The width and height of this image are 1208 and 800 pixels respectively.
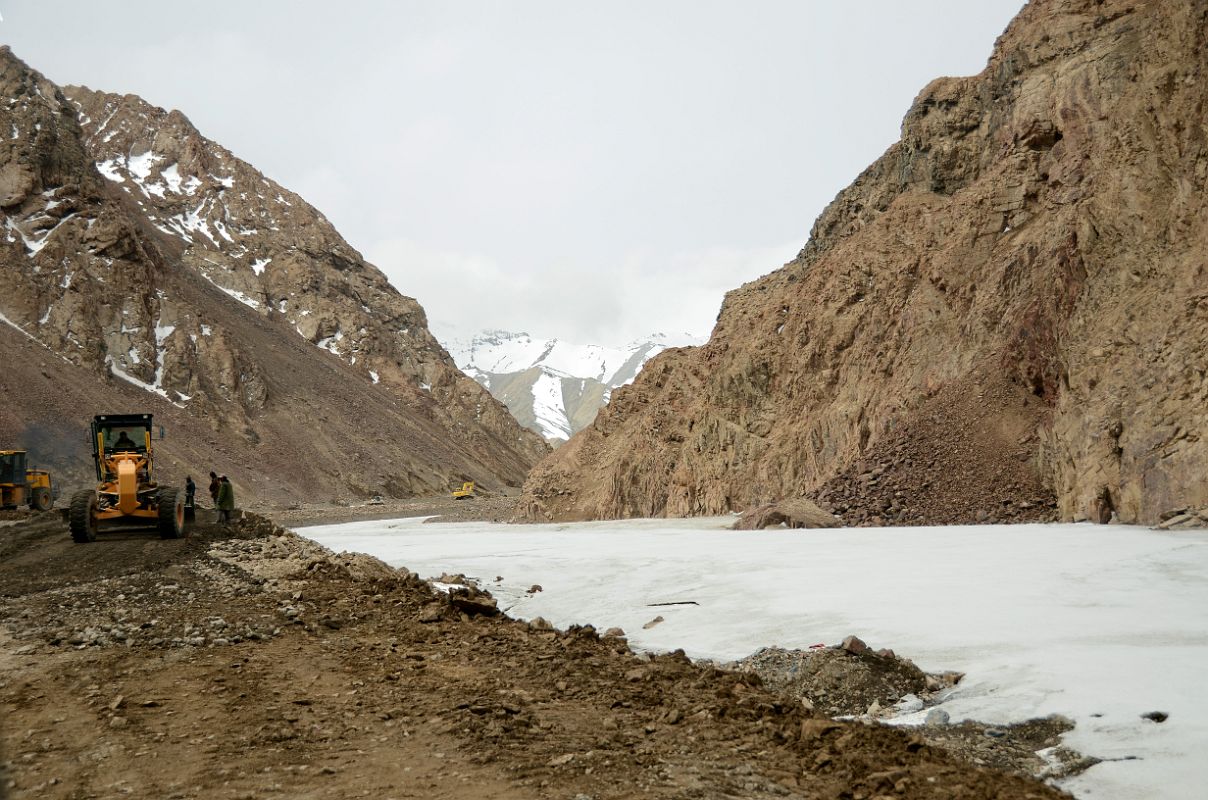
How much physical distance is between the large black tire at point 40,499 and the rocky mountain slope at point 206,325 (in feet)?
57.0

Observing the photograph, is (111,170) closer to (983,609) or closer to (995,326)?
(995,326)

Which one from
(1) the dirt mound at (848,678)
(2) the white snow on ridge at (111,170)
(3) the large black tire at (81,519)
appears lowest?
(1) the dirt mound at (848,678)

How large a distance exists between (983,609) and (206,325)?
7336 cm

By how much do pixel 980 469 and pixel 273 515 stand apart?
41447mm

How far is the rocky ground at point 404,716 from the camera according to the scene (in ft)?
16.0

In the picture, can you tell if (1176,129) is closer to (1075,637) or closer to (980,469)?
(980,469)

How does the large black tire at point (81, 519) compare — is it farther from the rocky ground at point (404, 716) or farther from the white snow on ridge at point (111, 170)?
the white snow on ridge at point (111, 170)

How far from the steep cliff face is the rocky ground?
1297 centimetres

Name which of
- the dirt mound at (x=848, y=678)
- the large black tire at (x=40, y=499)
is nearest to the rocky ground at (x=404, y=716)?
the dirt mound at (x=848, y=678)

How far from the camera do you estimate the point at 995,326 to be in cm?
2480

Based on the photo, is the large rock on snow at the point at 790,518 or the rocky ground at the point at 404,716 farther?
the large rock on snow at the point at 790,518

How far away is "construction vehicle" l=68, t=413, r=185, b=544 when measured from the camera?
18031 millimetres

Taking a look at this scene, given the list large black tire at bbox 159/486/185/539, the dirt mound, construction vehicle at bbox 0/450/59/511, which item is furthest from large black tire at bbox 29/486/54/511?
the dirt mound

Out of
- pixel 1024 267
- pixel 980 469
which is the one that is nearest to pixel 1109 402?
pixel 980 469
